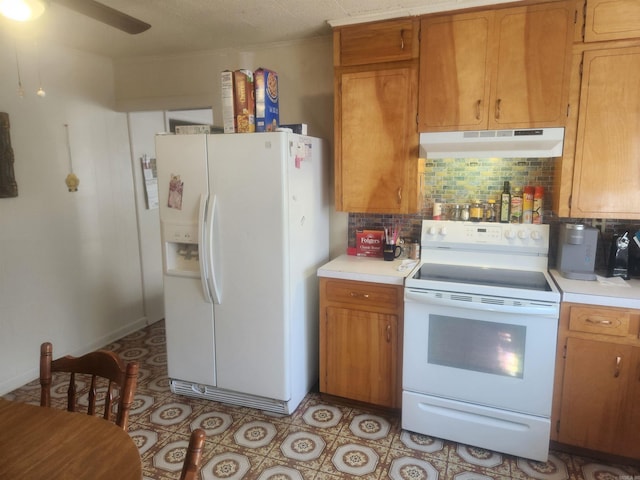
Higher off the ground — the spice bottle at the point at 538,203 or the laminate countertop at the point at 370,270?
the spice bottle at the point at 538,203

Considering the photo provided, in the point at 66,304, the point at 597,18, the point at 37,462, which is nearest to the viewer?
the point at 37,462

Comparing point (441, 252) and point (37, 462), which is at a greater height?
point (441, 252)

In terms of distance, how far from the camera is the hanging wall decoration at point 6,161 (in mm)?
2748

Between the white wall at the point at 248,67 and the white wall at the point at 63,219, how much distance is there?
0.89ft

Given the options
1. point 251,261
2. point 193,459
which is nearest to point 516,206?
point 251,261

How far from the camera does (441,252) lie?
2719 mm

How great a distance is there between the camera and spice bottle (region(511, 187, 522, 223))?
254 centimetres

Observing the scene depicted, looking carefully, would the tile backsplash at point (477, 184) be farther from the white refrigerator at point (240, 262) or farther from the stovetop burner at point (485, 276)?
the white refrigerator at point (240, 262)

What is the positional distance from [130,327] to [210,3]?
9.26ft

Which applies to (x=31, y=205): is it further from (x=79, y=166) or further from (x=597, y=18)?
(x=597, y=18)

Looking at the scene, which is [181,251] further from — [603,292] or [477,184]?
[603,292]

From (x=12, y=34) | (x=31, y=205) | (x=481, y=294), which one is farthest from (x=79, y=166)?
(x=481, y=294)

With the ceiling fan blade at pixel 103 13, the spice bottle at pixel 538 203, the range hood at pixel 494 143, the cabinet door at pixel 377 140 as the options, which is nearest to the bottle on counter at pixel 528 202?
the spice bottle at pixel 538 203

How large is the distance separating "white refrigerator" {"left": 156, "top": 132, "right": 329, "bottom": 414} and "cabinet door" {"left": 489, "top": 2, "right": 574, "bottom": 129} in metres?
1.14
